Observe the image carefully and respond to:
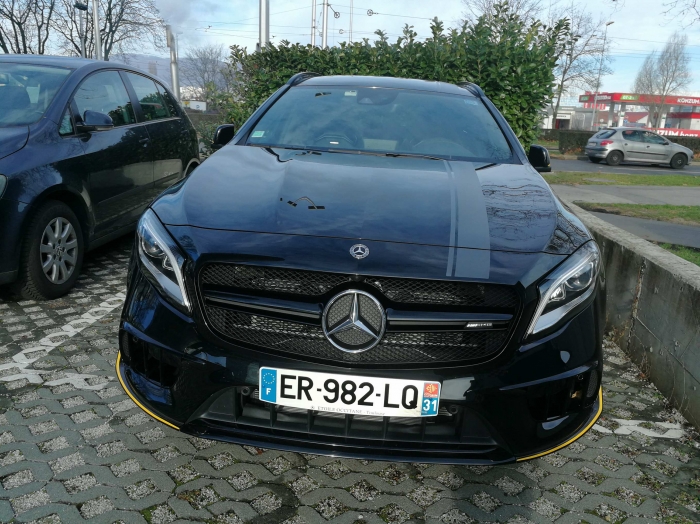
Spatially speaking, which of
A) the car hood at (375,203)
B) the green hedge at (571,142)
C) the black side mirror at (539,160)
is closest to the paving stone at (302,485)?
the car hood at (375,203)

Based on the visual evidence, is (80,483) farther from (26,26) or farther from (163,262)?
(26,26)

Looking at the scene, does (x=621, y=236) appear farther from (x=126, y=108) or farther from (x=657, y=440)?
(x=126, y=108)

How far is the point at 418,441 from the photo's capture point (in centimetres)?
207

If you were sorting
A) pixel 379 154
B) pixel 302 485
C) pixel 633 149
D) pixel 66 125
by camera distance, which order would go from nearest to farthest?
→ 1. pixel 302 485
2. pixel 379 154
3. pixel 66 125
4. pixel 633 149

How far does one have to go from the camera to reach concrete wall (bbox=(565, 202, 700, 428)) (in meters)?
3.13

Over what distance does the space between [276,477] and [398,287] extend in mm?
963

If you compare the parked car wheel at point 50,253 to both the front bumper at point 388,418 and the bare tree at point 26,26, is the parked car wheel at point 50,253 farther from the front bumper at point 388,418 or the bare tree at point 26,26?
the bare tree at point 26,26

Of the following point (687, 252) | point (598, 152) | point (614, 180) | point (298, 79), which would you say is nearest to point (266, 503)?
point (298, 79)

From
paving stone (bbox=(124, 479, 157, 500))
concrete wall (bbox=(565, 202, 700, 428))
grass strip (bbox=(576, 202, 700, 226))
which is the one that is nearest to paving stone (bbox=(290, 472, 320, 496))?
paving stone (bbox=(124, 479, 157, 500))

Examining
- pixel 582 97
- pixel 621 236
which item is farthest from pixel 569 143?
pixel 582 97

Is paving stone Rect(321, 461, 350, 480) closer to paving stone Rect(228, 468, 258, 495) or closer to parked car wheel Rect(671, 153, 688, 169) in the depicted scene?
paving stone Rect(228, 468, 258, 495)

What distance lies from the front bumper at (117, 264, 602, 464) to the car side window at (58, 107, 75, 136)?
274cm

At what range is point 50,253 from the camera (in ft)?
14.1

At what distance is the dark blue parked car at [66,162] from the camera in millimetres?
3992
